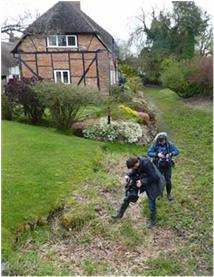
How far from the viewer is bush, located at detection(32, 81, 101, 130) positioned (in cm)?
1277

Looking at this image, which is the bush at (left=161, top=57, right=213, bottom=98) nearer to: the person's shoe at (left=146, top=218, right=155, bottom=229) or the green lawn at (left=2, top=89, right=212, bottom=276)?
the green lawn at (left=2, top=89, right=212, bottom=276)

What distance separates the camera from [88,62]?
990 inches

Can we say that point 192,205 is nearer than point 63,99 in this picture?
Yes

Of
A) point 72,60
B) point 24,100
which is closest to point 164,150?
point 24,100

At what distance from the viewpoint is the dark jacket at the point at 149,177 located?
20.3 feet

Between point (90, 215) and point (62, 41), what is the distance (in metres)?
20.3

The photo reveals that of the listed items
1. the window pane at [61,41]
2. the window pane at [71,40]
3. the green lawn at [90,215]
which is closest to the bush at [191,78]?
the window pane at [71,40]

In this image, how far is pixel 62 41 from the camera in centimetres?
2497

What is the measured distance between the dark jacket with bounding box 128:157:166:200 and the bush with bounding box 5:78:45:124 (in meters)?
8.46

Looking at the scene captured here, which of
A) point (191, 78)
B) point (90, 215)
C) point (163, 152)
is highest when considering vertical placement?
point (191, 78)

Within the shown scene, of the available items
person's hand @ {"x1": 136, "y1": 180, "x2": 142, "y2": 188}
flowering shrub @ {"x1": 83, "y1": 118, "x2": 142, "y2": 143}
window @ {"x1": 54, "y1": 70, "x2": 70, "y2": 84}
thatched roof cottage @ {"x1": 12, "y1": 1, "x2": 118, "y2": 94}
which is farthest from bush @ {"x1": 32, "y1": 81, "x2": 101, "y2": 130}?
window @ {"x1": 54, "y1": 70, "x2": 70, "y2": 84}

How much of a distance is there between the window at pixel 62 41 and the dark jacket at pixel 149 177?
20.2 metres

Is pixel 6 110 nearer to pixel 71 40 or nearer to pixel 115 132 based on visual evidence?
pixel 115 132

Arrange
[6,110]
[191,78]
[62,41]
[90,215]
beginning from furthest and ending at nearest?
[191,78] < [62,41] < [6,110] < [90,215]
